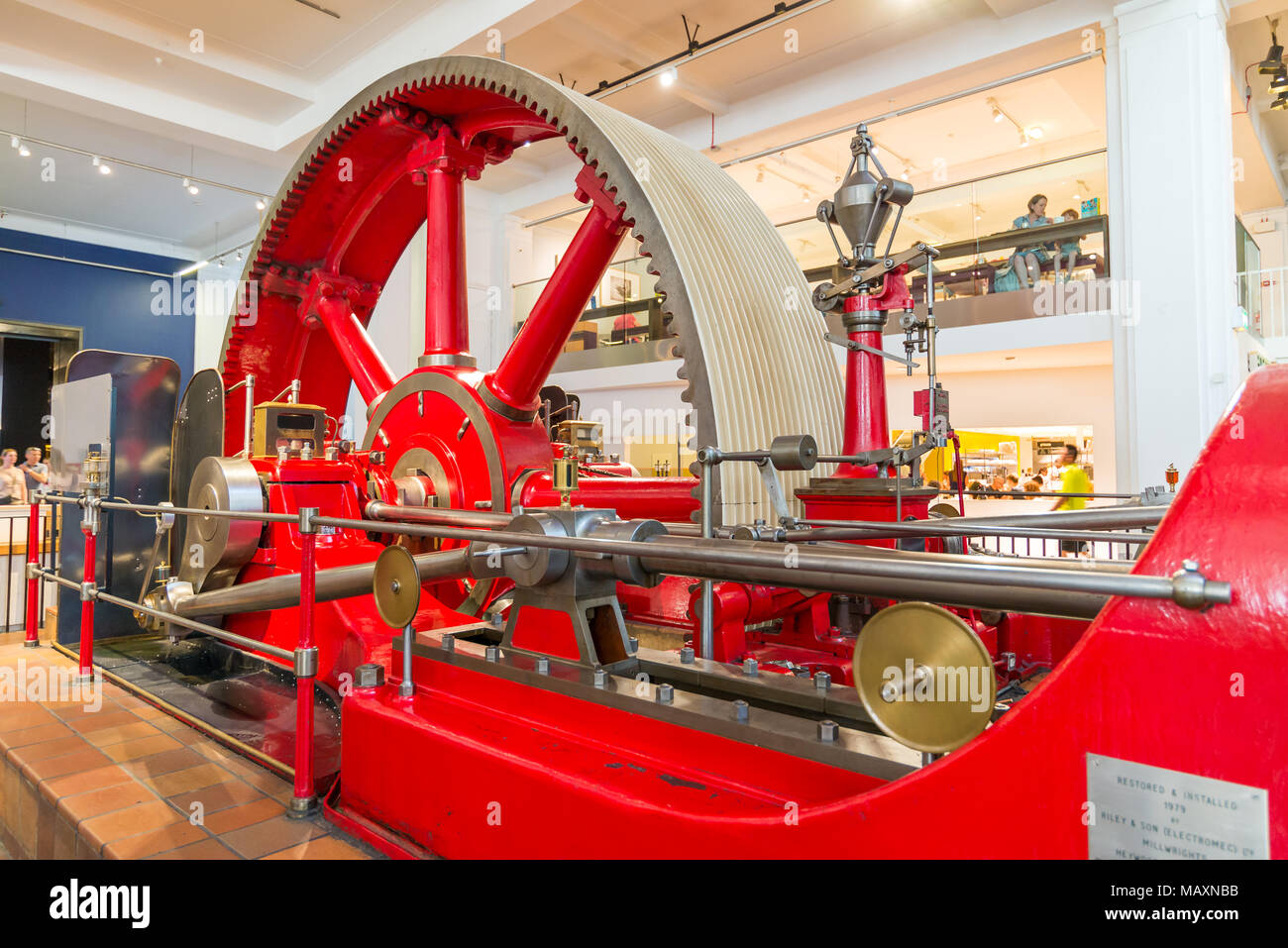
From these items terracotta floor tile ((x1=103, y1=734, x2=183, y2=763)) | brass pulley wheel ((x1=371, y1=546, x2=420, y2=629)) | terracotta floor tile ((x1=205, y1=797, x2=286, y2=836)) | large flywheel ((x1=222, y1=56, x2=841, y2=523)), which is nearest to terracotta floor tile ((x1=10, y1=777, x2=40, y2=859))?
terracotta floor tile ((x1=103, y1=734, x2=183, y2=763))

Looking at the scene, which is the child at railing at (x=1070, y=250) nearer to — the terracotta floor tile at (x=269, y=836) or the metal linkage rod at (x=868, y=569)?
the metal linkage rod at (x=868, y=569)

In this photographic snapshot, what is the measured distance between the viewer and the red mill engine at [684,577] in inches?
30.7

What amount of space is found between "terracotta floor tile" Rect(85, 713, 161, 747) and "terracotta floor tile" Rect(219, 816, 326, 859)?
0.90 m

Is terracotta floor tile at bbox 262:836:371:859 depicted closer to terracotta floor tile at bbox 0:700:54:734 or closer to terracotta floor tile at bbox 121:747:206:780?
terracotta floor tile at bbox 121:747:206:780

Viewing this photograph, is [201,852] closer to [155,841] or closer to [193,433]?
[155,841]

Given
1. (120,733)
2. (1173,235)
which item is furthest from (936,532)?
(1173,235)

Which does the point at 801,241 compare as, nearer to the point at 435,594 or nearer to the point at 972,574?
the point at 435,594

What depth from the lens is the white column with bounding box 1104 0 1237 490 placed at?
532 cm

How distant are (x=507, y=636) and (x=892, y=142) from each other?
9.89m

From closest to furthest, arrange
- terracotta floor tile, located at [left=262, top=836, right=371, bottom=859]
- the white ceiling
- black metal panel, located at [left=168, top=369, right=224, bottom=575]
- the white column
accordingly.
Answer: terracotta floor tile, located at [left=262, top=836, right=371, bottom=859] → black metal panel, located at [left=168, top=369, right=224, bottom=575] → the white column → the white ceiling

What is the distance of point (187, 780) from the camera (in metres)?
2.04

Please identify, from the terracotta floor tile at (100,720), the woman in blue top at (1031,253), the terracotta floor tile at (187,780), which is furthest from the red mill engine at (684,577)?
the woman in blue top at (1031,253)

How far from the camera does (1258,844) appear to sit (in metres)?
0.69

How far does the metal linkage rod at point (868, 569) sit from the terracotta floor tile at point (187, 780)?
0.98m
